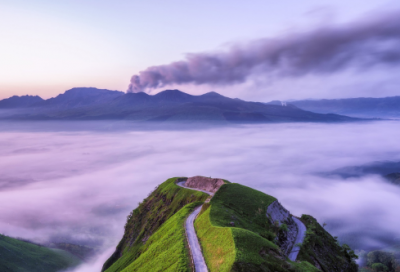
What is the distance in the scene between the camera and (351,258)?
228ft

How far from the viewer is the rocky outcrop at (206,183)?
9069cm

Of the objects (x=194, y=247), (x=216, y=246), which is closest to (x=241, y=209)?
(x=194, y=247)

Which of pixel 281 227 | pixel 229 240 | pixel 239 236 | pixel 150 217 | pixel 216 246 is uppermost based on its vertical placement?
pixel 239 236

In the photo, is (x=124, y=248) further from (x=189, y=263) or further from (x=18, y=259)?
(x=18, y=259)

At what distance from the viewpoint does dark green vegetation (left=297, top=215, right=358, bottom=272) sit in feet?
186

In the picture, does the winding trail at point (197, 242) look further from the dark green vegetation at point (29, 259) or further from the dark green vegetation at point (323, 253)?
the dark green vegetation at point (29, 259)

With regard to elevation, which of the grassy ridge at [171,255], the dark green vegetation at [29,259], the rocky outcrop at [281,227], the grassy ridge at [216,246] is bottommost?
the dark green vegetation at [29,259]

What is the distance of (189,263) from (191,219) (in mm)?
22460

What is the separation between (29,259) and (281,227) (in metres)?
166

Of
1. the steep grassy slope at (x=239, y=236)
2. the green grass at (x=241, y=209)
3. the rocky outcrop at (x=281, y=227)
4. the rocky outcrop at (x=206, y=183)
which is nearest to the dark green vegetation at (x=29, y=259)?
the rocky outcrop at (x=206, y=183)

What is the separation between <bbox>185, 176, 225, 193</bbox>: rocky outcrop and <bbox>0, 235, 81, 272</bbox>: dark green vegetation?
11040cm

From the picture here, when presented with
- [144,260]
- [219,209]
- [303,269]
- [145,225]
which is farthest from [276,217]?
[145,225]

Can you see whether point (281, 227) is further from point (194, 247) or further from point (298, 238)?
point (194, 247)

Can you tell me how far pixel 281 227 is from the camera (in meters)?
59.8
